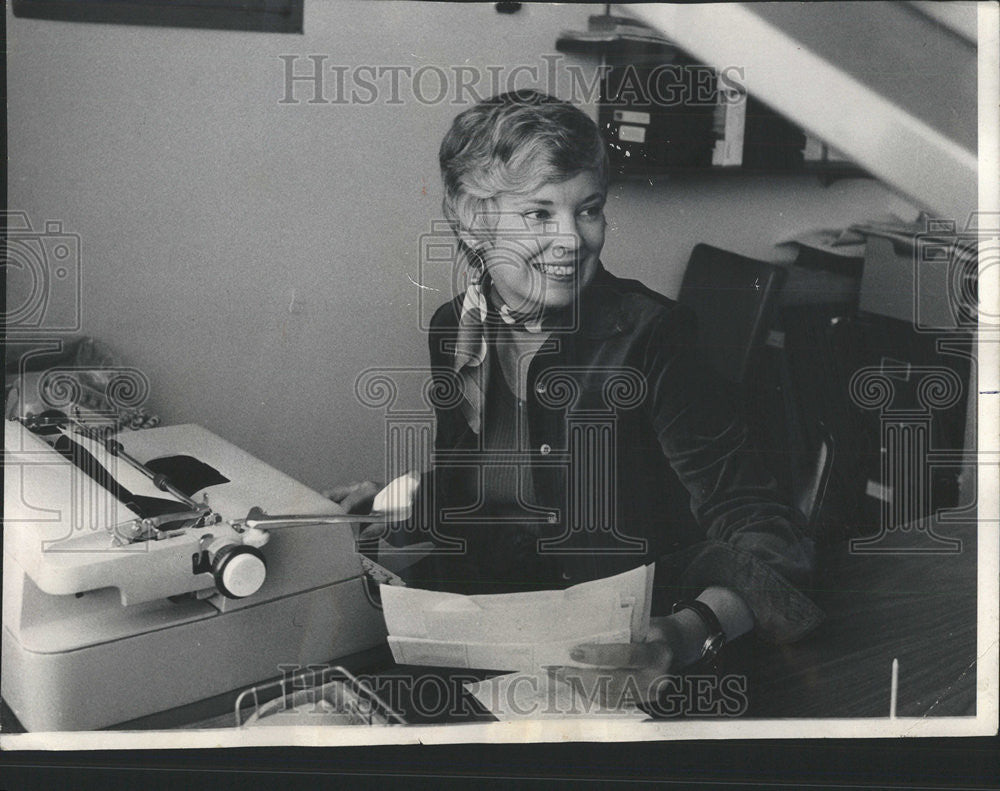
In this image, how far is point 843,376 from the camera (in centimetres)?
135

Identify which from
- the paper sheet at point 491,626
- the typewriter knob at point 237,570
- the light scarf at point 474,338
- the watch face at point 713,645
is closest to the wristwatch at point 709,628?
the watch face at point 713,645

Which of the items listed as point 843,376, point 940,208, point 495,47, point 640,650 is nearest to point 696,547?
point 640,650

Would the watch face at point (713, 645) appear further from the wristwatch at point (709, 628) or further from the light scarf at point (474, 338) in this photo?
the light scarf at point (474, 338)

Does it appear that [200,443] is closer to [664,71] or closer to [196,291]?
[196,291]

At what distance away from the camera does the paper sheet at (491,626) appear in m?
1.32

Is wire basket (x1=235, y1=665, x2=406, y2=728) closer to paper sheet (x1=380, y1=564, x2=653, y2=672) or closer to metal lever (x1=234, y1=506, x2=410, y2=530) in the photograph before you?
paper sheet (x1=380, y1=564, x2=653, y2=672)

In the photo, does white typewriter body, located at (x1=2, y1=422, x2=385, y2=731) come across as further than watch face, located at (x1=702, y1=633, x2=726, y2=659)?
No

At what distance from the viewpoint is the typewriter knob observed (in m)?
1.20

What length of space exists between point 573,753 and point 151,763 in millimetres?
499

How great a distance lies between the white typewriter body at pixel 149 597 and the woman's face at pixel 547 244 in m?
0.34

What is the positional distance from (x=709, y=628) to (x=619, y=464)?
0.23 m

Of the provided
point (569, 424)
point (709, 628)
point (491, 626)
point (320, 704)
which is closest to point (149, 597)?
point (320, 704)

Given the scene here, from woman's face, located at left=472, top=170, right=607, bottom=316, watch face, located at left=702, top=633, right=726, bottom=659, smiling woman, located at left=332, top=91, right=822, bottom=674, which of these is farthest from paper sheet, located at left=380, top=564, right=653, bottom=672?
woman's face, located at left=472, top=170, right=607, bottom=316

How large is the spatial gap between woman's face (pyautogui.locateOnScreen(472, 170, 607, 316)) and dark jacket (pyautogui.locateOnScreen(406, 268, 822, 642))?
Result: 0.10 feet
